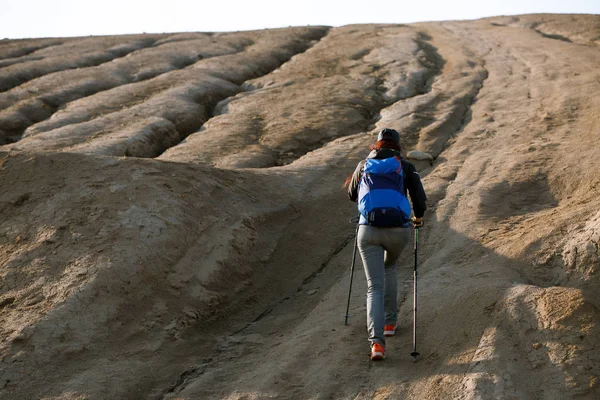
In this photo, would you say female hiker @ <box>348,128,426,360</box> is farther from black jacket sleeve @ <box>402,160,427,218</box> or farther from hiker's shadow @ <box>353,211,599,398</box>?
hiker's shadow @ <box>353,211,599,398</box>

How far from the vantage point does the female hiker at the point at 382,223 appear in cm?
895

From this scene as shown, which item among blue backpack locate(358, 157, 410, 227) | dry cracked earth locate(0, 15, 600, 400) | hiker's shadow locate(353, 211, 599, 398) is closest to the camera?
hiker's shadow locate(353, 211, 599, 398)

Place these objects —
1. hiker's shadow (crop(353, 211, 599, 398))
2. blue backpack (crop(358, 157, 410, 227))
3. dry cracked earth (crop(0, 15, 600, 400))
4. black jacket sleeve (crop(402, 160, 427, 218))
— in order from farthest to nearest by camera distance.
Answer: black jacket sleeve (crop(402, 160, 427, 218)) < blue backpack (crop(358, 157, 410, 227)) < dry cracked earth (crop(0, 15, 600, 400)) < hiker's shadow (crop(353, 211, 599, 398))

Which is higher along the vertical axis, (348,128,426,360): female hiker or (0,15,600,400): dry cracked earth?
(348,128,426,360): female hiker

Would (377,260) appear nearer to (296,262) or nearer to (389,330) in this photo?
(389,330)

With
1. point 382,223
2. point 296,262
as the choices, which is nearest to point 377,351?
point 382,223

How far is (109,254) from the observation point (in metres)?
11.6

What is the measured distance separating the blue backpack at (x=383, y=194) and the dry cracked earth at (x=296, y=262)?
1.74m

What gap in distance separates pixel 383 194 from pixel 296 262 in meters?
4.84

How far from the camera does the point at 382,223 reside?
8.98 meters

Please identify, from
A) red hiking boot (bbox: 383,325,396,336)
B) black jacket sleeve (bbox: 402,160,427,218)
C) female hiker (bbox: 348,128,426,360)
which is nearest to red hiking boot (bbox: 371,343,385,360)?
female hiker (bbox: 348,128,426,360)

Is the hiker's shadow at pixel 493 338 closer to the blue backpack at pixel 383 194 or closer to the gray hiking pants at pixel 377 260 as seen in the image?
the gray hiking pants at pixel 377 260

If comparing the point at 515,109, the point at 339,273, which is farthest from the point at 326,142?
the point at 339,273

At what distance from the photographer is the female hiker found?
8945 mm
